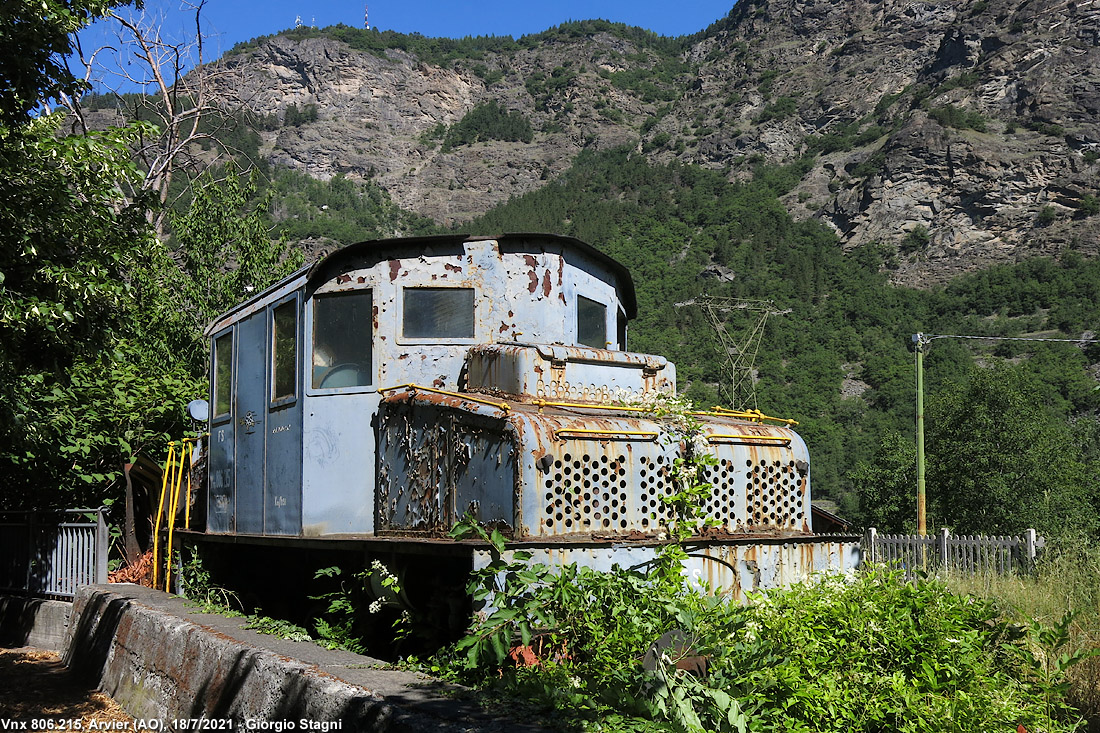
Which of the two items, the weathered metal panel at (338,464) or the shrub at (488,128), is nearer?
the weathered metal panel at (338,464)

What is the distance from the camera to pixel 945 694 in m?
4.22

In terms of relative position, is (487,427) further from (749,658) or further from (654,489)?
(749,658)

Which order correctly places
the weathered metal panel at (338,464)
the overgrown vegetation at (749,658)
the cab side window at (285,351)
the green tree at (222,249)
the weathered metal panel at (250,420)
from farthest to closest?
the green tree at (222,249), the weathered metal panel at (250,420), the cab side window at (285,351), the weathered metal panel at (338,464), the overgrown vegetation at (749,658)

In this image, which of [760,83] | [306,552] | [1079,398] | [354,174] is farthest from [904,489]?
[354,174]

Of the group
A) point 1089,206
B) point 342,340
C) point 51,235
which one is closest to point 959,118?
point 1089,206

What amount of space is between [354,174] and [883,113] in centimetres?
8121

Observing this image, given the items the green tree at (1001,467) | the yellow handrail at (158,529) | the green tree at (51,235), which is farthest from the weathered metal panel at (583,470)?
the green tree at (1001,467)

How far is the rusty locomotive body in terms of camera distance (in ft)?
18.8

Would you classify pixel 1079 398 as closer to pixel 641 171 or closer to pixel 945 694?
pixel 945 694

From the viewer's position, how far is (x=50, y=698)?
733 cm

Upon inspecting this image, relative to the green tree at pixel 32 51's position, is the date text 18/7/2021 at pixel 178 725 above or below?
below

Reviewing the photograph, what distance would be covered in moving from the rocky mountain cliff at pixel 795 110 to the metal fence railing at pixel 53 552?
39.8m

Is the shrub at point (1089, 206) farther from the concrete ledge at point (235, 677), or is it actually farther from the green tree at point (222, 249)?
the concrete ledge at point (235, 677)

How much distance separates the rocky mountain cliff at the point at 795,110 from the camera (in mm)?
89625
